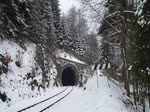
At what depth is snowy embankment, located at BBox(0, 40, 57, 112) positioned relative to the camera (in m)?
16.3

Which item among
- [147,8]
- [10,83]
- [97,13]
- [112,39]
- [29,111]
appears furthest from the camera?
[112,39]

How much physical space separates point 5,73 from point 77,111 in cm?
692

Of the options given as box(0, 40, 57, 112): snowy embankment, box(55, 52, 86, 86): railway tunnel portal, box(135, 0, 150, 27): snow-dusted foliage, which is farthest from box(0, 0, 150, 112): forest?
box(55, 52, 86, 86): railway tunnel portal

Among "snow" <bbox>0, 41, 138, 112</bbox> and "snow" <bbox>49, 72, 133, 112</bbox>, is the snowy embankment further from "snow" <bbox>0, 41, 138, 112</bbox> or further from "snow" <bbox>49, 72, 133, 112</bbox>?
"snow" <bbox>49, 72, 133, 112</bbox>

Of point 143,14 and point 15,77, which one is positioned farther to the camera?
point 15,77

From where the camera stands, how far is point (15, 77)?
19.2m

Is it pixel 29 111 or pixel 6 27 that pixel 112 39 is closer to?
pixel 6 27

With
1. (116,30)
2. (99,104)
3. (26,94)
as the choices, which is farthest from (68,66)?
(99,104)

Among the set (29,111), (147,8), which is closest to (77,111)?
(29,111)

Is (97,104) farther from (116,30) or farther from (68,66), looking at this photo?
(68,66)

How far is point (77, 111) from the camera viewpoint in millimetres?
12797

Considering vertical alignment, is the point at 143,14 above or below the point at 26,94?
above

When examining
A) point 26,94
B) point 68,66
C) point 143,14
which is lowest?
point 26,94

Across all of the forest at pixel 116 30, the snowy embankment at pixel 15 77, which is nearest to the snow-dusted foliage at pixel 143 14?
the forest at pixel 116 30
